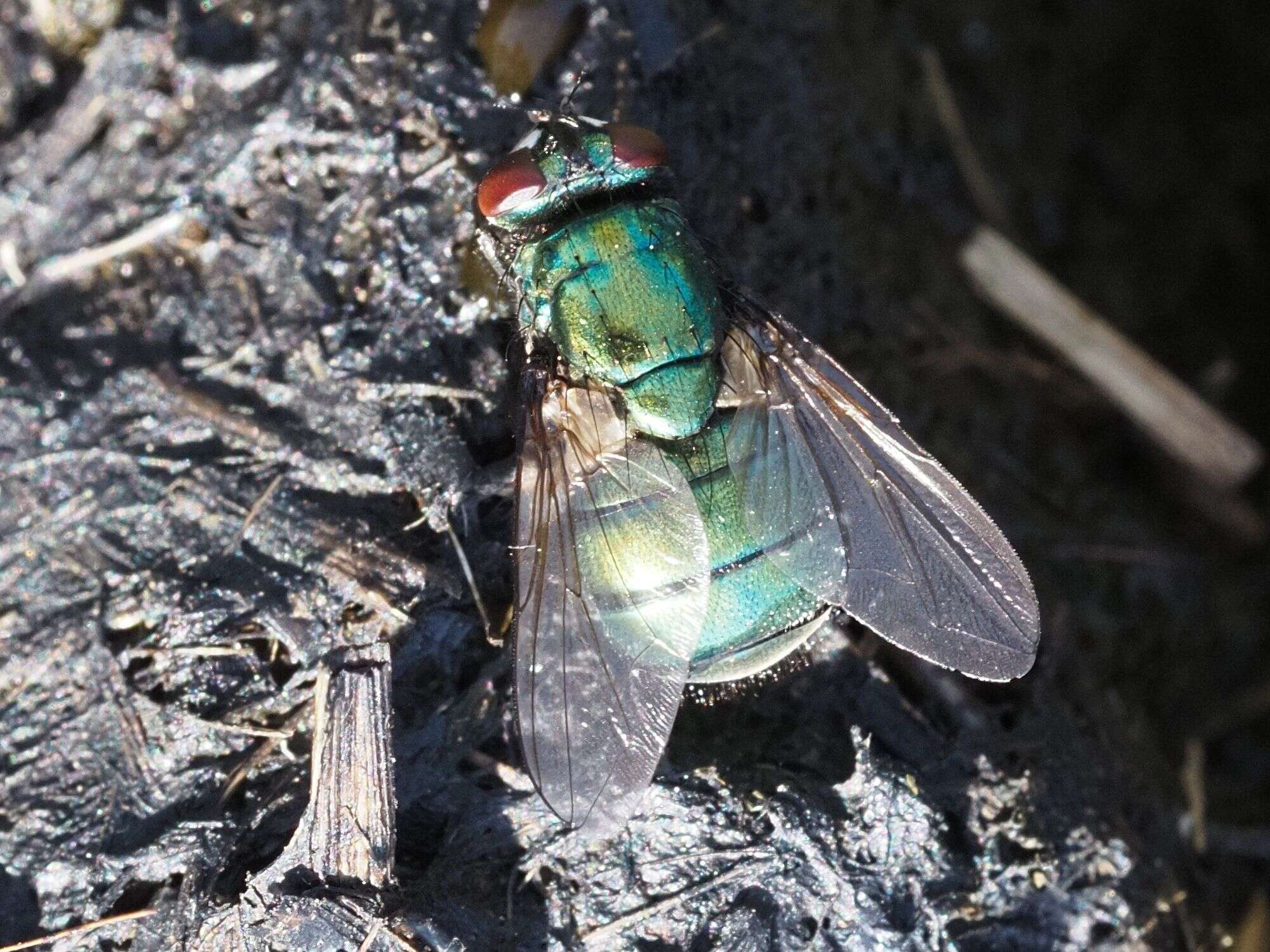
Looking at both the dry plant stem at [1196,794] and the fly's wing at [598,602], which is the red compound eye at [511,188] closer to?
the fly's wing at [598,602]

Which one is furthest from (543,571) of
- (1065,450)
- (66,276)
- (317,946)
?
(1065,450)

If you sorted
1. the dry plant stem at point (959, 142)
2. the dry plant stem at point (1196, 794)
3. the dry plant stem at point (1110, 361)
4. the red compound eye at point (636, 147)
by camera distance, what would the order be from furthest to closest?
the dry plant stem at point (959, 142) < the dry plant stem at point (1110, 361) < the dry plant stem at point (1196, 794) < the red compound eye at point (636, 147)

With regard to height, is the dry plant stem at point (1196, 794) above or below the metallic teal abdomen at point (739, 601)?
below

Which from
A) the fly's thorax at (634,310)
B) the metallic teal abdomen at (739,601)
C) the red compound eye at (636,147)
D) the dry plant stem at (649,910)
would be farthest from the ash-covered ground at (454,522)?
the red compound eye at (636,147)

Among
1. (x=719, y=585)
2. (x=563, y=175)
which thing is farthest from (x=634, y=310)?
(x=719, y=585)

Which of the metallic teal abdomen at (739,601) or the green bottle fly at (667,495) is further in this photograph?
the metallic teal abdomen at (739,601)

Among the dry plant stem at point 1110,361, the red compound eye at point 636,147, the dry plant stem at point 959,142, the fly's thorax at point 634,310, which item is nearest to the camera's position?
the fly's thorax at point 634,310

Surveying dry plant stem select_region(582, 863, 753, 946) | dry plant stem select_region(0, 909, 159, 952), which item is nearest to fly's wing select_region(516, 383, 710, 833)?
dry plant stem select_region(582, 863, 753, 946)
